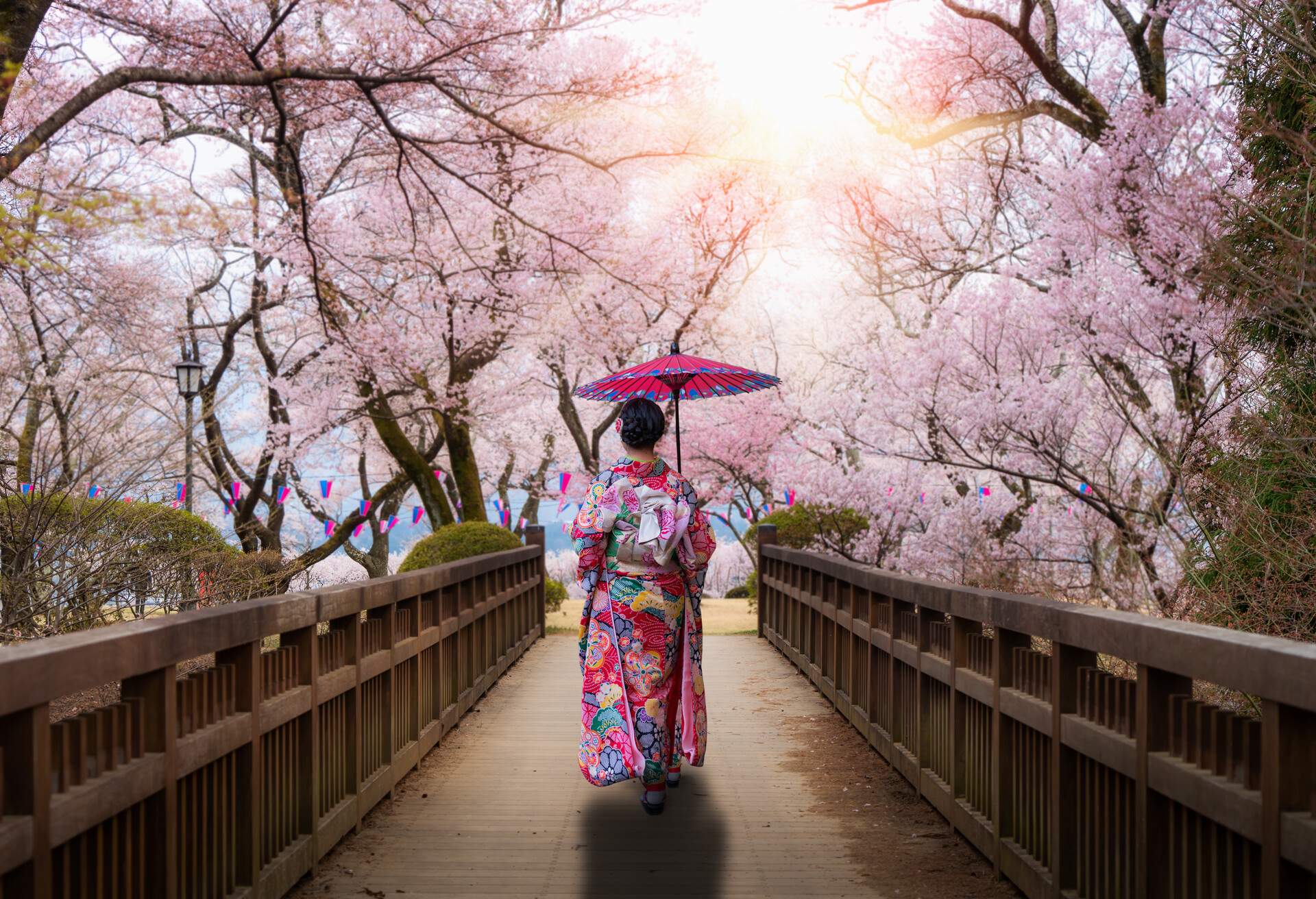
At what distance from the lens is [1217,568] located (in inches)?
269

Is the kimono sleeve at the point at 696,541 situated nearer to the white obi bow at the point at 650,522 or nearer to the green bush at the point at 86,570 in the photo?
the white obi bow at the point at 650,522

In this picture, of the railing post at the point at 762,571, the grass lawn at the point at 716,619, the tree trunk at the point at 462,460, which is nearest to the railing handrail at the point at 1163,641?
the railing post at the point at 762,571

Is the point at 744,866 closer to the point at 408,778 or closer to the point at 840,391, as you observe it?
the point at 408,778

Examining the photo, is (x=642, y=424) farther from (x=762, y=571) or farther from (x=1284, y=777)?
(x=762, y=571)

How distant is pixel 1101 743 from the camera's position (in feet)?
10.8

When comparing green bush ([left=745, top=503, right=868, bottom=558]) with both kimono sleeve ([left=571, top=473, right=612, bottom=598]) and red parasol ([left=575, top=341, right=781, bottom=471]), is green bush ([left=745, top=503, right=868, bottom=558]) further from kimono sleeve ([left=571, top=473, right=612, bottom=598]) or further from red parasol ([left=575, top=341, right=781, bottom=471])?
kimono sleeve ([left=571, top=473, right=612, bottom=598])

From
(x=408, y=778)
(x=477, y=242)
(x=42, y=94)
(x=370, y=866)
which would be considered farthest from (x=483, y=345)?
(x=370, y=866)

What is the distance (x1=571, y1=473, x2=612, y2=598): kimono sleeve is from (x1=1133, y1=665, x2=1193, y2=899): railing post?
2.85 meters

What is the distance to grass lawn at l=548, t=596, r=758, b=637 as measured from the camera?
16.2 metres

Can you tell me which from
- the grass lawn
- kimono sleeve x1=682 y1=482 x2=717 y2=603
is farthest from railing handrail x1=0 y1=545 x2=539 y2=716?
the grass lawn

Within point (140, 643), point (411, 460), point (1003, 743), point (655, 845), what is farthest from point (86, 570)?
point (411, 460)

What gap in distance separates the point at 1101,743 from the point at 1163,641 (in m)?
0.58

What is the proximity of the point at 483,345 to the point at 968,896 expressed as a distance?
14.3 metres

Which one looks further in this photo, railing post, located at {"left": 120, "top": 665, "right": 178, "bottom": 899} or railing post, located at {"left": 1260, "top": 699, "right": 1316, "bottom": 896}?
railing post, located at {"left": 120, "top": 665, "right": 178, "bottom": 899}
